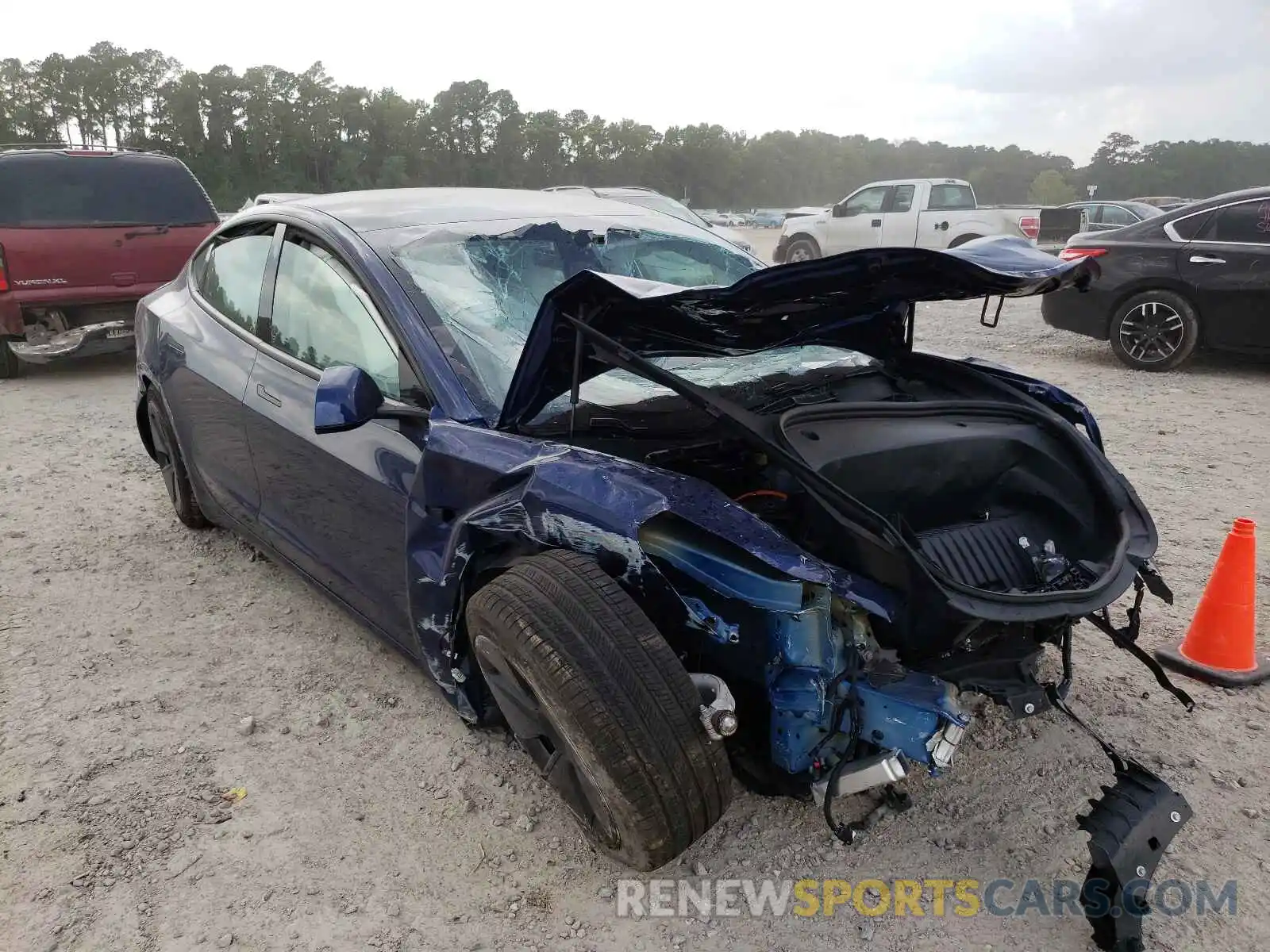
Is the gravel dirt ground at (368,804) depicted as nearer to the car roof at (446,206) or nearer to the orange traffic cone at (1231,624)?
the orange traffic cone at (1231,624)

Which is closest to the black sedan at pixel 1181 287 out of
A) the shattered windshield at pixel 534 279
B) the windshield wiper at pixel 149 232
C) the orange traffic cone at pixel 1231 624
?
the orange traffic cone at pixel 1231 624

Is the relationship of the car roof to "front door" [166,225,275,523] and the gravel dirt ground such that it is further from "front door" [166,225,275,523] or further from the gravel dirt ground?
the gravel dirt ground

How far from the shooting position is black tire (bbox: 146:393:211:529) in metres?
4.17

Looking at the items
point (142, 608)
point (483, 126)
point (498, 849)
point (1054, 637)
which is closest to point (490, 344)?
point (498, 849)

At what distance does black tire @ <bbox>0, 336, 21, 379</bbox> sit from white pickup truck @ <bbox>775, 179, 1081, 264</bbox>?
11372 mm

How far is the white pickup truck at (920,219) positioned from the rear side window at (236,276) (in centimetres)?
1240

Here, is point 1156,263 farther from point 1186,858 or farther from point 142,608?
point 142,608

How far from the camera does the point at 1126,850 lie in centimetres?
192

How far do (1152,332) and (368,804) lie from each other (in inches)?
307

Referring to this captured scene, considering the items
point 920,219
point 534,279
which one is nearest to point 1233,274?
point 534,279

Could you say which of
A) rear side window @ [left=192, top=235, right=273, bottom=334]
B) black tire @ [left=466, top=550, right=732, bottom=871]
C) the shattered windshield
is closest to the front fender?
black tire @ [left=466, top=550, right=732, bottom=871]

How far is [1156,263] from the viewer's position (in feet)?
24.9

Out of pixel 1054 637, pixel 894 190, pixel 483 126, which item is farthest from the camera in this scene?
pixel 483 126

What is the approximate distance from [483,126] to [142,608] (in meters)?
73.3
